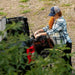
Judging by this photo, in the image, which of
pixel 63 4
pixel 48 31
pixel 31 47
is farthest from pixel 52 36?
pixel 63 4

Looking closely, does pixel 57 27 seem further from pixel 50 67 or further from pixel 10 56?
pixel 10 56

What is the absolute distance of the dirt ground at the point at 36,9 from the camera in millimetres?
11727

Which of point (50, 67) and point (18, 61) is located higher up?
point (18, 61)

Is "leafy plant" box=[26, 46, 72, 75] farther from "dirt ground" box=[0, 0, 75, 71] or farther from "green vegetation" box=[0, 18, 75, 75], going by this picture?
"dirt ground" box=[0, 0, 75, 71]

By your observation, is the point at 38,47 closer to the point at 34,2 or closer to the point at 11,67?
the point at 11,67

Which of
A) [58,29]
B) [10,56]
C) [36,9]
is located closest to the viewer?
[10,56]

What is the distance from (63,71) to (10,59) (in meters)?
0.66

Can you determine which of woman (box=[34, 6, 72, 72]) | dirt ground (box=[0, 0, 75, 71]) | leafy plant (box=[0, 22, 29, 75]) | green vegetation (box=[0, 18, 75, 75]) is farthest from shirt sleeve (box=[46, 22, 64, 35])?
dirt ground (box=[0, 0, 75, 71])

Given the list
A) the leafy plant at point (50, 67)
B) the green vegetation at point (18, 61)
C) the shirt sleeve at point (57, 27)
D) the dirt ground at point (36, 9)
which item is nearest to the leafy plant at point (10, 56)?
the green vegetation at point (18, 61)

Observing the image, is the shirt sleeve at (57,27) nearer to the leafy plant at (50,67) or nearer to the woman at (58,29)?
the woman at (58,29)

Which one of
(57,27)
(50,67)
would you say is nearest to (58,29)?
(57,27)

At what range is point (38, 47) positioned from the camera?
645 cm

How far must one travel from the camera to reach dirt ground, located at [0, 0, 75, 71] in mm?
11727

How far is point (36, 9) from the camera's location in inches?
502
